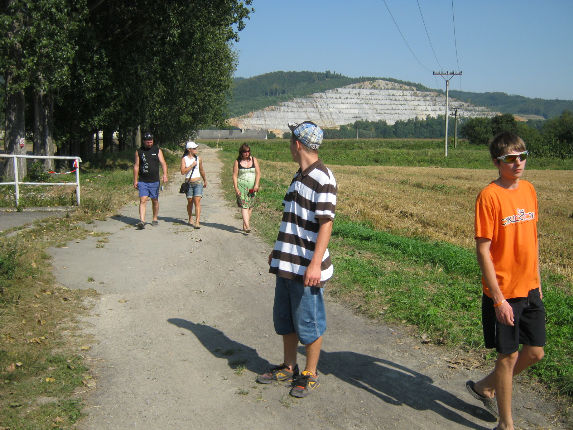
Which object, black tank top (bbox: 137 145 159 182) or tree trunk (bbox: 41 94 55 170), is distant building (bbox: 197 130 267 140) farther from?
black tank top (bbox: 137 145 159 182)

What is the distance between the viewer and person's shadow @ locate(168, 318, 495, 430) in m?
4.45

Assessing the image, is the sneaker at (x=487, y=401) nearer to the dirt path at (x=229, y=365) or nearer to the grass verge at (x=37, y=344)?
the dirt path at (x=229, y=365)

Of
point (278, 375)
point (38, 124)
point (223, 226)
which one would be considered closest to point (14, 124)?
point (38, 124)

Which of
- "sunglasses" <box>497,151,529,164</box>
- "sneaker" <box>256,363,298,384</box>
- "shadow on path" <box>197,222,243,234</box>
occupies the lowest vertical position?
"sneaker" <box>256,363,298,384</box>

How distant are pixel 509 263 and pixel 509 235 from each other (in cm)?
19

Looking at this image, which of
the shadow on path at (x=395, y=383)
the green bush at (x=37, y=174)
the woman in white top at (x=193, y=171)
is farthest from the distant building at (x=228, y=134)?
the shadow on path at (x=395, y=383)

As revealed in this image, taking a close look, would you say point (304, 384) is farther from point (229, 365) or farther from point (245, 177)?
point (245, 177)

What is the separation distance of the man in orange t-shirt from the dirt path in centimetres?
62

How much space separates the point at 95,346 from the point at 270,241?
5832mm

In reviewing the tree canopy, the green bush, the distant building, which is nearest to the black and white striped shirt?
the green bush

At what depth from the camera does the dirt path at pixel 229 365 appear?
A: 4199 mm

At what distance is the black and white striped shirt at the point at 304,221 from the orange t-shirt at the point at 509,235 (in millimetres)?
1121

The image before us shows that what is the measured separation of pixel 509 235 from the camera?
3928mm

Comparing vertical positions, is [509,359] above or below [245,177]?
below
